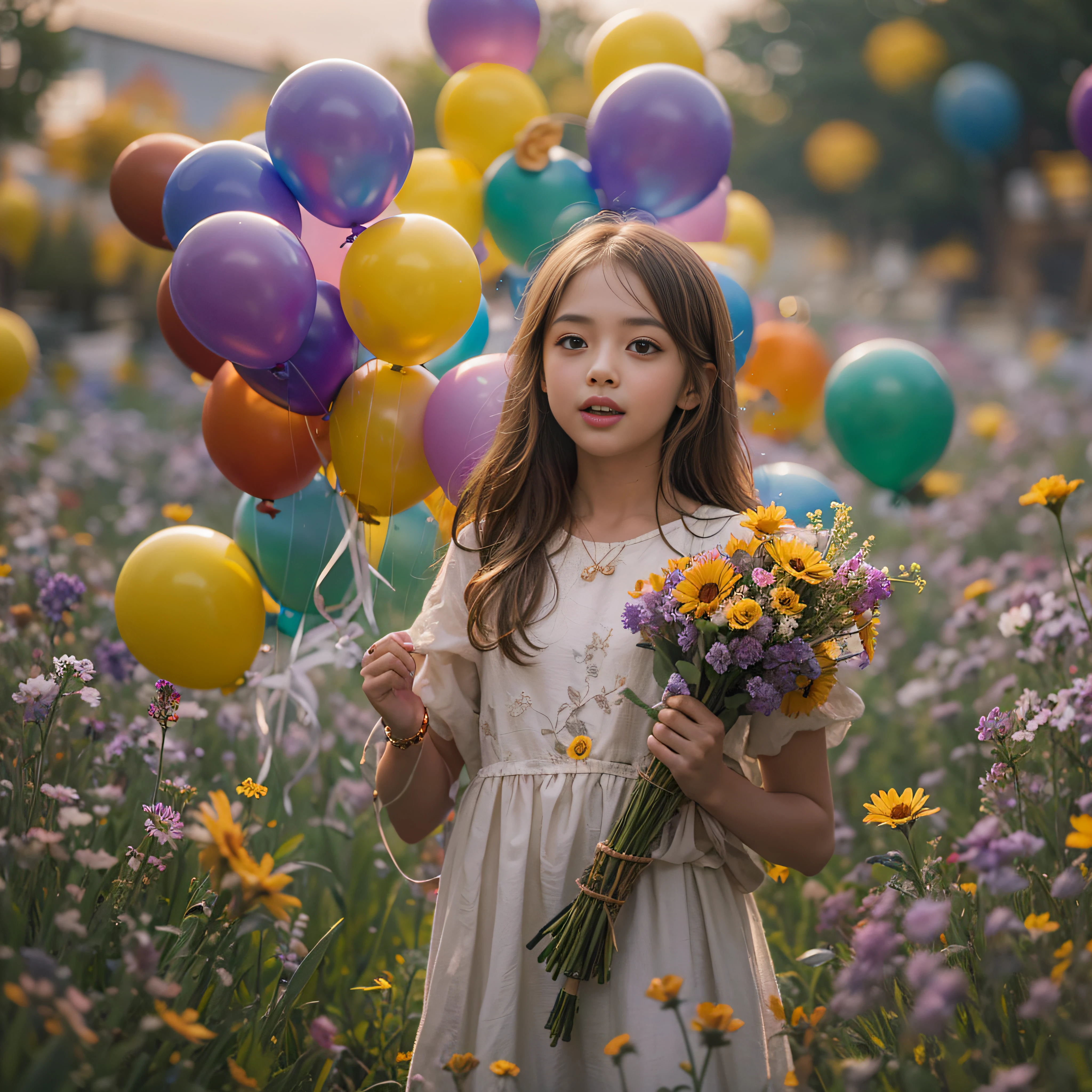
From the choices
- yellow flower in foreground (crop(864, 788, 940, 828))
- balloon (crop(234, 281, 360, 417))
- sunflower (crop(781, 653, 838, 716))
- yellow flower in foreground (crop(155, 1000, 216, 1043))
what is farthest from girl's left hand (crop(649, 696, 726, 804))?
balloon (crop(234, 281, 360, 417))

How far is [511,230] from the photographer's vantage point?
2.57m

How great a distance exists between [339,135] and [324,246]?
1.30ft

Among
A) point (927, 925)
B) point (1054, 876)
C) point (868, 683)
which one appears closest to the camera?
point (927, 925)

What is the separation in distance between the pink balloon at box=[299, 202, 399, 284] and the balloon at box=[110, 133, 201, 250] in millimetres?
341

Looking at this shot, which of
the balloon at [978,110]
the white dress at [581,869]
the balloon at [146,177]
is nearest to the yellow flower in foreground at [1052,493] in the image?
the white dress at [581,869]

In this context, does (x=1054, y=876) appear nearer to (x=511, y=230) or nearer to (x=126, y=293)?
(x=511, y=230)

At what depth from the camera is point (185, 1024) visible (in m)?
1.26

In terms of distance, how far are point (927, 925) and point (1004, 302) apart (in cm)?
2391

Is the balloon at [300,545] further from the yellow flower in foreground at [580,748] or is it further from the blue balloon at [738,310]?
the blue balloon at [738,310]

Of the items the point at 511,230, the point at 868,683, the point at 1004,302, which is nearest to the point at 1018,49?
the point at 1004,302

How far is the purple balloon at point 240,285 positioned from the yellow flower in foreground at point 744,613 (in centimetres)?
107

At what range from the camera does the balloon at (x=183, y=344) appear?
7.95ft

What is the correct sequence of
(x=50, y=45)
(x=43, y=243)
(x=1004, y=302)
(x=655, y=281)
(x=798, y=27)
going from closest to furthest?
(x=655, y=281)
(x=50, y=45)
(x=43, y=243)
(x=1004, y=302)
(x=798, y=27)

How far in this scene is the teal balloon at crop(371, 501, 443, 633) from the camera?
95.0 inches
